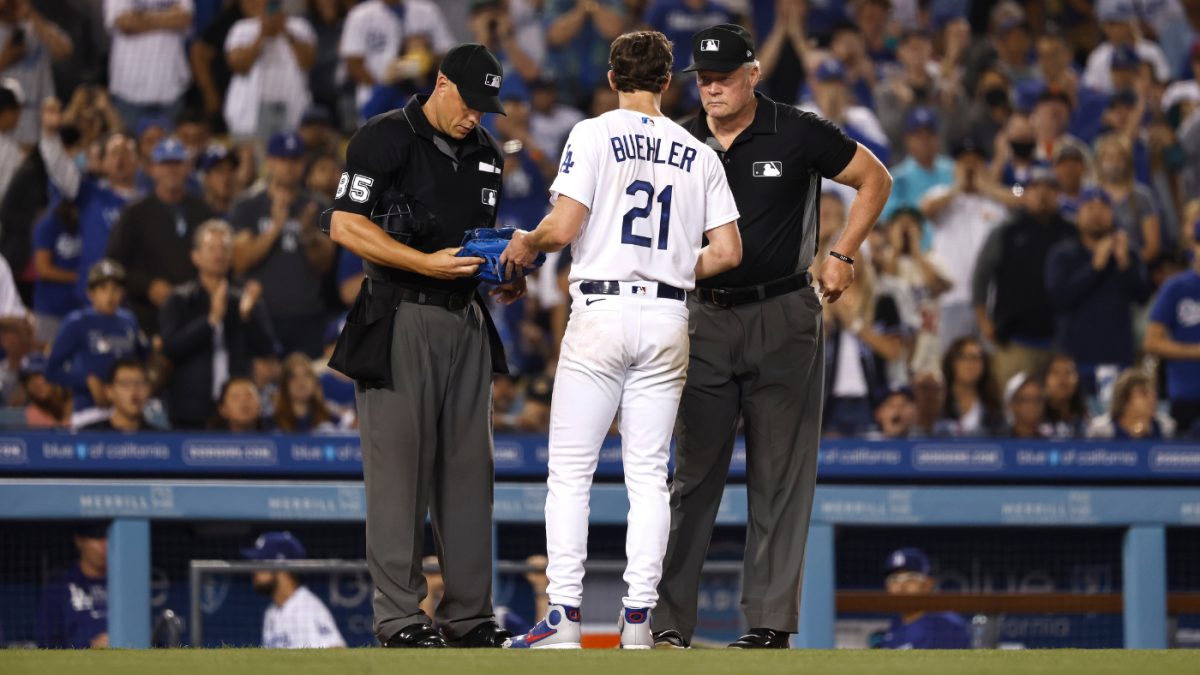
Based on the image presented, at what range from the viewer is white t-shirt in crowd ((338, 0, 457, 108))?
9438mm

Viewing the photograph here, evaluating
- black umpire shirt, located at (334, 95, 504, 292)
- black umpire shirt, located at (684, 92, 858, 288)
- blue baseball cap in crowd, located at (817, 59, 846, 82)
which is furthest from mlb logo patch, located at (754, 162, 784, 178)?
blue baseball cap in crowd, located at (817, 59, 846, 82)

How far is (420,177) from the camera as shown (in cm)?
415

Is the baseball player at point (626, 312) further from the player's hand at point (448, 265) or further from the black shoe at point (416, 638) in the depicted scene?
the black shoe at point (416, 638)

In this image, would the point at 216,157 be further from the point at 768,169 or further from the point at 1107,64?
the point at 1107,64

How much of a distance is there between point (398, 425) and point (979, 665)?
1813 mm

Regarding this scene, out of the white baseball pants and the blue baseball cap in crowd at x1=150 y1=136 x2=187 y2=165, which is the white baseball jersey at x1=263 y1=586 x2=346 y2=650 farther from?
the white baseball pants

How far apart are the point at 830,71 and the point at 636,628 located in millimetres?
6333

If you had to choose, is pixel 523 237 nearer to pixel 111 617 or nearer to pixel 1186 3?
pixel 111 617

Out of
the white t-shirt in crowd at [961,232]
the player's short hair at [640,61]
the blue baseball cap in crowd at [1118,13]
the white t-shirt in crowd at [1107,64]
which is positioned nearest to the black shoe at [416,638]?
the player's short hair at [640,61]

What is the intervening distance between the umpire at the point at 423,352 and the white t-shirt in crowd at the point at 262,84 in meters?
5.22

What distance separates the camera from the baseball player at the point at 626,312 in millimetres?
3699

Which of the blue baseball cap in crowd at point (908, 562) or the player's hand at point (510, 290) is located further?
the blue baseball cap in crowd at point (908, 562)

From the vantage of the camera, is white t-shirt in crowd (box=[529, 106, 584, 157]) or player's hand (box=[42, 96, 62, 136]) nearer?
player's hand (box=[42, 96, 62, 136])

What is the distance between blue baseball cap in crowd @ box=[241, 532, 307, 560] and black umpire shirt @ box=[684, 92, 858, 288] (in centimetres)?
395
